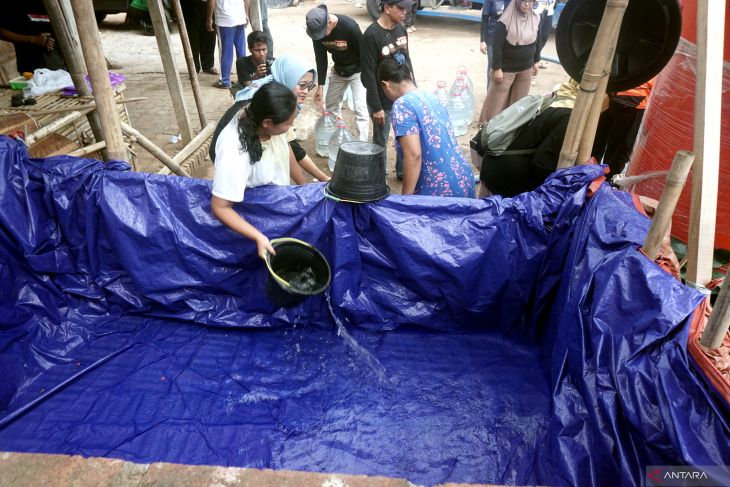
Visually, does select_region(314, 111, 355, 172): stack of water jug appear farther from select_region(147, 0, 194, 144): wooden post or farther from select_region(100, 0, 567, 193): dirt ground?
select_region(147, 0, 194, 144): wooden post

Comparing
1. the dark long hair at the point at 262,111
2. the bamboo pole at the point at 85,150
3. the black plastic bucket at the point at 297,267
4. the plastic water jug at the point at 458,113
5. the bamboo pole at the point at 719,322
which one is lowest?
the plastic water jug at the point at 458,113

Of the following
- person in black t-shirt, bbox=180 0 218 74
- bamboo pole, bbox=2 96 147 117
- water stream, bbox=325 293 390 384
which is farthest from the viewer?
person in black t-shirt, bbox=180 0 218 74

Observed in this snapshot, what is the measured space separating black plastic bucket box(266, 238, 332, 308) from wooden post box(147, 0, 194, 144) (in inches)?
123

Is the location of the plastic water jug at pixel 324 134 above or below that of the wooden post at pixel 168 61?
below

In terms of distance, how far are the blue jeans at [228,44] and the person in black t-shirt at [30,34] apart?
268 centimetres

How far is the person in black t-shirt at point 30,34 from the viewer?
15.1ft

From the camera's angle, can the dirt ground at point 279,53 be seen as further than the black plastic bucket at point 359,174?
Yes

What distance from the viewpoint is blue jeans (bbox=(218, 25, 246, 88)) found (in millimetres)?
7160

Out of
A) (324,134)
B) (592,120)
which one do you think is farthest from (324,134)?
(592,120)

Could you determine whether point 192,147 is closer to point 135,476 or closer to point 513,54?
point 513,54

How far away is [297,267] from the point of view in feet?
9.71

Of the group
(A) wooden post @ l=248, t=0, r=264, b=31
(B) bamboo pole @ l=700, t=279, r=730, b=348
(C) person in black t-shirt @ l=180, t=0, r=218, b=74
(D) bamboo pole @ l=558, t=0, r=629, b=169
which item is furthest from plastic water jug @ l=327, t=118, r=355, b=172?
(B) bamboo pole @ l=700, t=279, r=730, b=348

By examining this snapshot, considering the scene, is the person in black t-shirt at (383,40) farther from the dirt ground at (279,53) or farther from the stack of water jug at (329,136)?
the dirt ground at (279,53)

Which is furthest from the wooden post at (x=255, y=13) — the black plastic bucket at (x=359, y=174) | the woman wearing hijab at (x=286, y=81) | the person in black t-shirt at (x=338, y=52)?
the black plastic bucket at (x=359, y=174)
